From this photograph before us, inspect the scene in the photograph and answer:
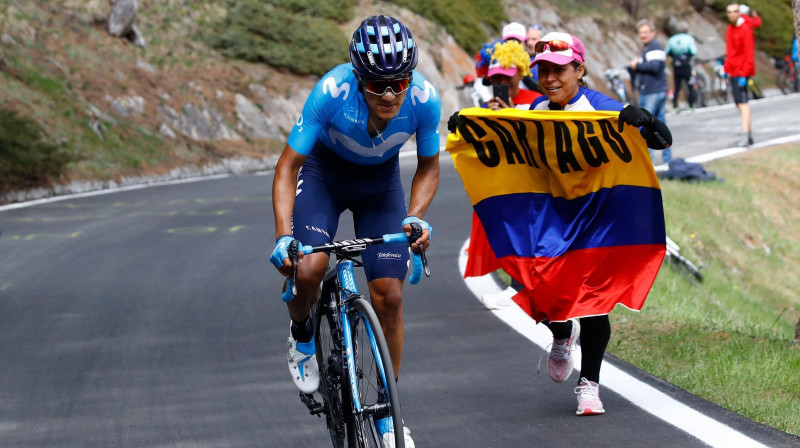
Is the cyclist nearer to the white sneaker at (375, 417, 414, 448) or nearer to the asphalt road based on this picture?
the white sneaker at (375, 417, 414, 448)

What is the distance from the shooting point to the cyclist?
15.5 feet

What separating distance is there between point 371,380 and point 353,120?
123 centimetres

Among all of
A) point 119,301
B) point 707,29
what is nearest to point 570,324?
point 119,301

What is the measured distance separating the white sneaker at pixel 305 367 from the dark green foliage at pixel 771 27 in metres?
42.6

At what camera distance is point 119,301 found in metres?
9.28

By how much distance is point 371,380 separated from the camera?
4.73m

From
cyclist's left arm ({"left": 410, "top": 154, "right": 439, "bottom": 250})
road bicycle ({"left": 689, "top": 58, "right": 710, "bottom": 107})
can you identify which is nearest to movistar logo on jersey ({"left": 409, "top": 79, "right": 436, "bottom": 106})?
cyclist's left arm ({"left": 410, "top": 154, "right": 439, "bottom": 250})

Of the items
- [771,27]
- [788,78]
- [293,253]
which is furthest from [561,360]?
[771,27]

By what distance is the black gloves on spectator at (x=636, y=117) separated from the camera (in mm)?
5523

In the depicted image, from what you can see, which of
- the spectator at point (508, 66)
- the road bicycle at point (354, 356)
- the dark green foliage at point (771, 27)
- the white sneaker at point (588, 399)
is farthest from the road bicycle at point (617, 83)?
the road bicycle at point (354, 356)

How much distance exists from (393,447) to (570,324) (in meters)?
→ 1.98

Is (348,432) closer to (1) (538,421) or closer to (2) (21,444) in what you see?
(1) (538,421)

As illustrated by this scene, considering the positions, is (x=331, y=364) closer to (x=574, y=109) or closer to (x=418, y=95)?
(x=418, y=95)

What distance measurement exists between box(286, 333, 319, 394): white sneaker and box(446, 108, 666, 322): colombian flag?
4.60 ft
